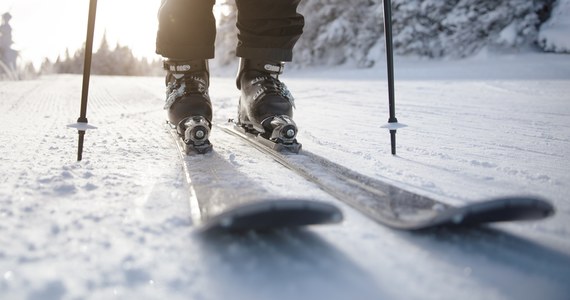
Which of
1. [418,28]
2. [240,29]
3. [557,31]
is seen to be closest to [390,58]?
[240,29]

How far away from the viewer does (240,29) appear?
6.24 feet

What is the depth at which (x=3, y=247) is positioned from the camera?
2.10 ft

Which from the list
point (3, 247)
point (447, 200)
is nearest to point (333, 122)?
point (447, 200)

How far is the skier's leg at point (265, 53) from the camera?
5.76 feet

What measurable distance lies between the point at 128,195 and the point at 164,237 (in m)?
0.30

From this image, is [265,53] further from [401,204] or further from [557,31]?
[557,31]

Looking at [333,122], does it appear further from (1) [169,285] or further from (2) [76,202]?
(1) [169,285]

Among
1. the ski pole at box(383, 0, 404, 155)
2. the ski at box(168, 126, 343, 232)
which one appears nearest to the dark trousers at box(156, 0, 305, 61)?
the ski pole at box(383, 0, 404, 155)

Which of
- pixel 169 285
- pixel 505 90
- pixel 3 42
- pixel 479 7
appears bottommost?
pixel 169 285

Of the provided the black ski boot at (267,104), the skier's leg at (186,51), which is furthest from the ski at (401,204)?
the skier's leg at (186,51)

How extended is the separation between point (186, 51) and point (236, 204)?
3.79 ft

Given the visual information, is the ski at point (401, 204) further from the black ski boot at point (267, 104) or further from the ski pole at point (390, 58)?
the ski pole at point (390, 58)

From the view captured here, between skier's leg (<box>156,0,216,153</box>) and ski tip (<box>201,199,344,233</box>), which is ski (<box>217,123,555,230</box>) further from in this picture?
skier's leg (<box>156,0,216,153</box>)

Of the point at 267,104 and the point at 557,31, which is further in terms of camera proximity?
the point at 557,31
